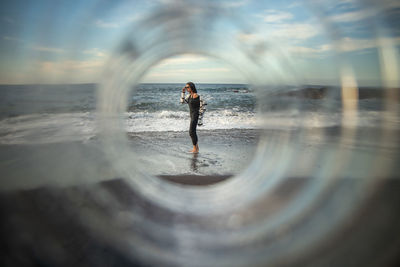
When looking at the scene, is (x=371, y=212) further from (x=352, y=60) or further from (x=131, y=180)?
(x=131, y=180)

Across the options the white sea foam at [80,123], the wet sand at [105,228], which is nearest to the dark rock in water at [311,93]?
the white sea foam at [80,123]

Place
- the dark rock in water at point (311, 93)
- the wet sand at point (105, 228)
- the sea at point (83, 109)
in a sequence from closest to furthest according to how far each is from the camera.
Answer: the wet sand at point (105, 228) < the sea at point (83, 109) < the dark rock in water at point (311, 93)

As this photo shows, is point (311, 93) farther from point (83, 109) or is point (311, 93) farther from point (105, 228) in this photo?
point (105, 228)

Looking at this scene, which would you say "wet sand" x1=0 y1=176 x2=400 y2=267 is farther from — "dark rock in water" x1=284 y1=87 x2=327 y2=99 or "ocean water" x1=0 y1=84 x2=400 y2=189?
"dark rock in water" x1=284 y1=87 x2=327 y2=99

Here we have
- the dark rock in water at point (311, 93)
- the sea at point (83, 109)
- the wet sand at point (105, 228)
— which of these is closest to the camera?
the wet sand at point (105, 228)

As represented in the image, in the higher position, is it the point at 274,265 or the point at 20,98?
the point at 20,98

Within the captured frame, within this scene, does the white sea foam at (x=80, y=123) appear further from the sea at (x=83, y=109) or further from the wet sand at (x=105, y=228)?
the wet sand at (x=105, y=228)

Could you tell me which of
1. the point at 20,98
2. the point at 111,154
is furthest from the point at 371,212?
the point at 20,98

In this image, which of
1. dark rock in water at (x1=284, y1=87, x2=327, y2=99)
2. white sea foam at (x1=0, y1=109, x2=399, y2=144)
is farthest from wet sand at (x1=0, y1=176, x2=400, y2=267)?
dark rock in water at (x1=284, y1=87, x2=327, y2=99)

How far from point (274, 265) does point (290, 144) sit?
1.59 metres

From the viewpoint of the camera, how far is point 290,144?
3096 millimetres

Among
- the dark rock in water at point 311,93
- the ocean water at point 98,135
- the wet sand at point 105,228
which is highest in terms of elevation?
the dark rock in water at point 311,93

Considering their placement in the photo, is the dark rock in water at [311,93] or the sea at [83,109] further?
the dark rock in water at [311,93]

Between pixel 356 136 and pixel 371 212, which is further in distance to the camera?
pixel 371 212
